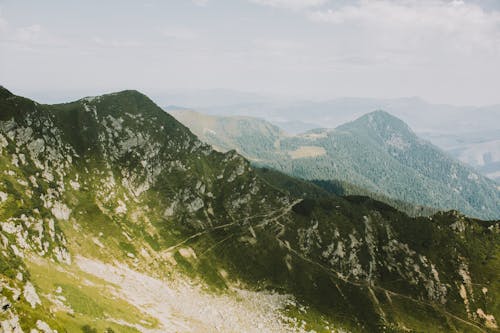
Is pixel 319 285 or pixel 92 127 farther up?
pixel 92 127

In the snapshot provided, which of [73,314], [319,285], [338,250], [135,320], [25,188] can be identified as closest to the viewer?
[73,314]

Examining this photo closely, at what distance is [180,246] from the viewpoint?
492 feet

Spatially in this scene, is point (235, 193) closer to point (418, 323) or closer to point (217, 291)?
point (217, 291)

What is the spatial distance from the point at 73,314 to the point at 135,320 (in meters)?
18.7

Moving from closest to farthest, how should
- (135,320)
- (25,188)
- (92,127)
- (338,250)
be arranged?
1. (135,320)
2. (25,188)
3. (338,250)
4. (92,127)

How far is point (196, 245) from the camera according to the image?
6073 inches

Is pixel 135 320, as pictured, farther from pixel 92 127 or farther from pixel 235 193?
pixel 92 127

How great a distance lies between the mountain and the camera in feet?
341

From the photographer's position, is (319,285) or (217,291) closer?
(217,291)

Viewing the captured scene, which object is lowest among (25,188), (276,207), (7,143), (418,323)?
(418,323)

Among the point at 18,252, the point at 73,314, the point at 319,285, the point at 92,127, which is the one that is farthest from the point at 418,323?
the point at 92,127

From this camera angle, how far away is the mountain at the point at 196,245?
104 metres

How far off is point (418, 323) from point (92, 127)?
6734 inches

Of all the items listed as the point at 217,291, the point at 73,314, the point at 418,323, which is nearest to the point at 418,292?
the point at 418,323
